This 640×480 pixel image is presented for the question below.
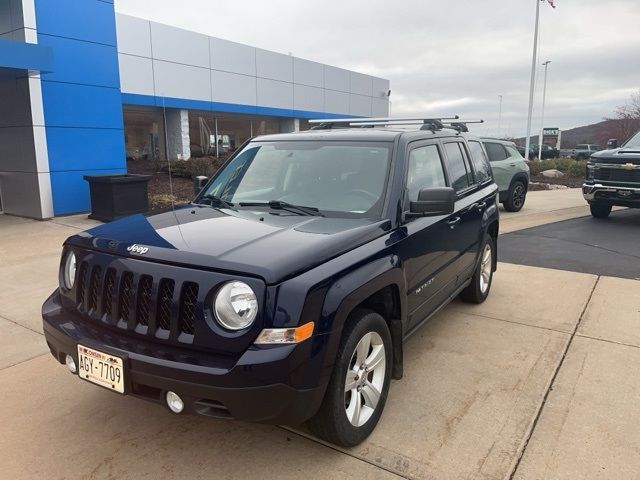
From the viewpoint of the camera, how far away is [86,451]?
9.44 ft

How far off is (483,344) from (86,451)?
3088 millimetres

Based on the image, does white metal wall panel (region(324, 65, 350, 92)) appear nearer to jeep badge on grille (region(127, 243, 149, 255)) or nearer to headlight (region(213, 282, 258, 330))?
→ jeep badge on grille (region(127, 243, 149, 255))

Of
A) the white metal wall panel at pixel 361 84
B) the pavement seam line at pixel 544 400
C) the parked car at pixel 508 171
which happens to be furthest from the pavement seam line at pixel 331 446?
the white metal wall panel at pixel 361 84

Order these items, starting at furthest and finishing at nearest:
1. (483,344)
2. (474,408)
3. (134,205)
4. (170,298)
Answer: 1. (134,205)
2. (483,344)
3. (474,408)
4. (170,298)

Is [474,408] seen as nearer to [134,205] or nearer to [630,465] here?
[630,465]

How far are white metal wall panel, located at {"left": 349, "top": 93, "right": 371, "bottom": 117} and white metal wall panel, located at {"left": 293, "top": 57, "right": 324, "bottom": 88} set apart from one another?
331cm

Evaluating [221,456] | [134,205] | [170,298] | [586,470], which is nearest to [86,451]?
[221,456]

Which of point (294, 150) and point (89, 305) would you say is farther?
point (294, 150)

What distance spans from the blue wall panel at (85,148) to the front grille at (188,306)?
9748mm

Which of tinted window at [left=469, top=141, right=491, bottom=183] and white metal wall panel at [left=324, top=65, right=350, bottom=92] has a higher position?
white metal wall panel at [left=324, top=65, right=350, bottom=92]

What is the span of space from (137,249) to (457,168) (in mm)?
2988

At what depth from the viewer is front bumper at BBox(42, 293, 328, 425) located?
232cm

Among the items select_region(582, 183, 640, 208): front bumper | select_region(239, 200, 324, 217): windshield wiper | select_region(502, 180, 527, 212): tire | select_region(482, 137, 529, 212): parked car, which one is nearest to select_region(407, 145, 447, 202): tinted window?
select_region(239, 200, 324, 217): windshield wiper

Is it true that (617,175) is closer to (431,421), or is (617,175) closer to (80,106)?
(431,421)
